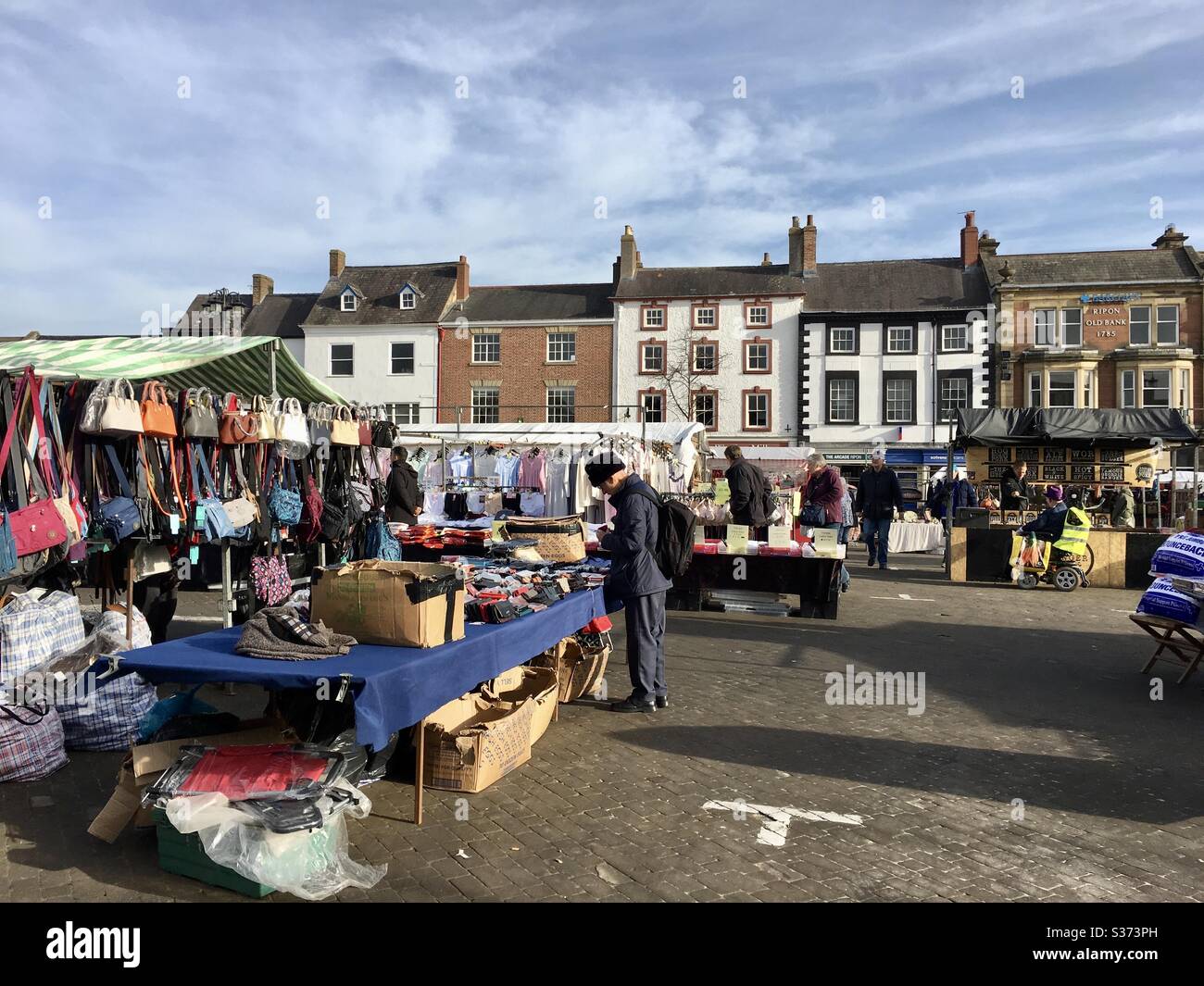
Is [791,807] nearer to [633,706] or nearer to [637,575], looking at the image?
[633,706]

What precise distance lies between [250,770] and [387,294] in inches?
1487

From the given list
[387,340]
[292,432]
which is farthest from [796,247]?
[292,432]

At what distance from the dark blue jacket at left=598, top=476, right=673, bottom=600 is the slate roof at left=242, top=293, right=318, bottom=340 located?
36.3 meters

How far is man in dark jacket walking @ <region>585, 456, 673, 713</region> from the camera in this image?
20.4 ft

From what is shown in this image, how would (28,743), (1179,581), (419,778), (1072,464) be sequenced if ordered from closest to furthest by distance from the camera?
(419,778)
(28,743)
(1179,581)
(1072,464)

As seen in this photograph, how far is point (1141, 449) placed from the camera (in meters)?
18.2

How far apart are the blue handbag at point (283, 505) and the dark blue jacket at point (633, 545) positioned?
10.4 feet

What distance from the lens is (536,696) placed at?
545 centimetres

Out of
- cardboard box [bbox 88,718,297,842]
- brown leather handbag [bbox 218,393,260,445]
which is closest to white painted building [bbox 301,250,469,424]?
brown leather handbag [bbox 218,393,260,445]

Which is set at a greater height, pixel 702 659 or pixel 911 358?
pixel 911 358

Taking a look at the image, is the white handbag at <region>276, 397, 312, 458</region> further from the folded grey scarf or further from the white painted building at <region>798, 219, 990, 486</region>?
the white painted building at <region>798, 219, 990, 486</region>

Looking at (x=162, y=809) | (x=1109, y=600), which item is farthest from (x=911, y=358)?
(x=162, y=809)
